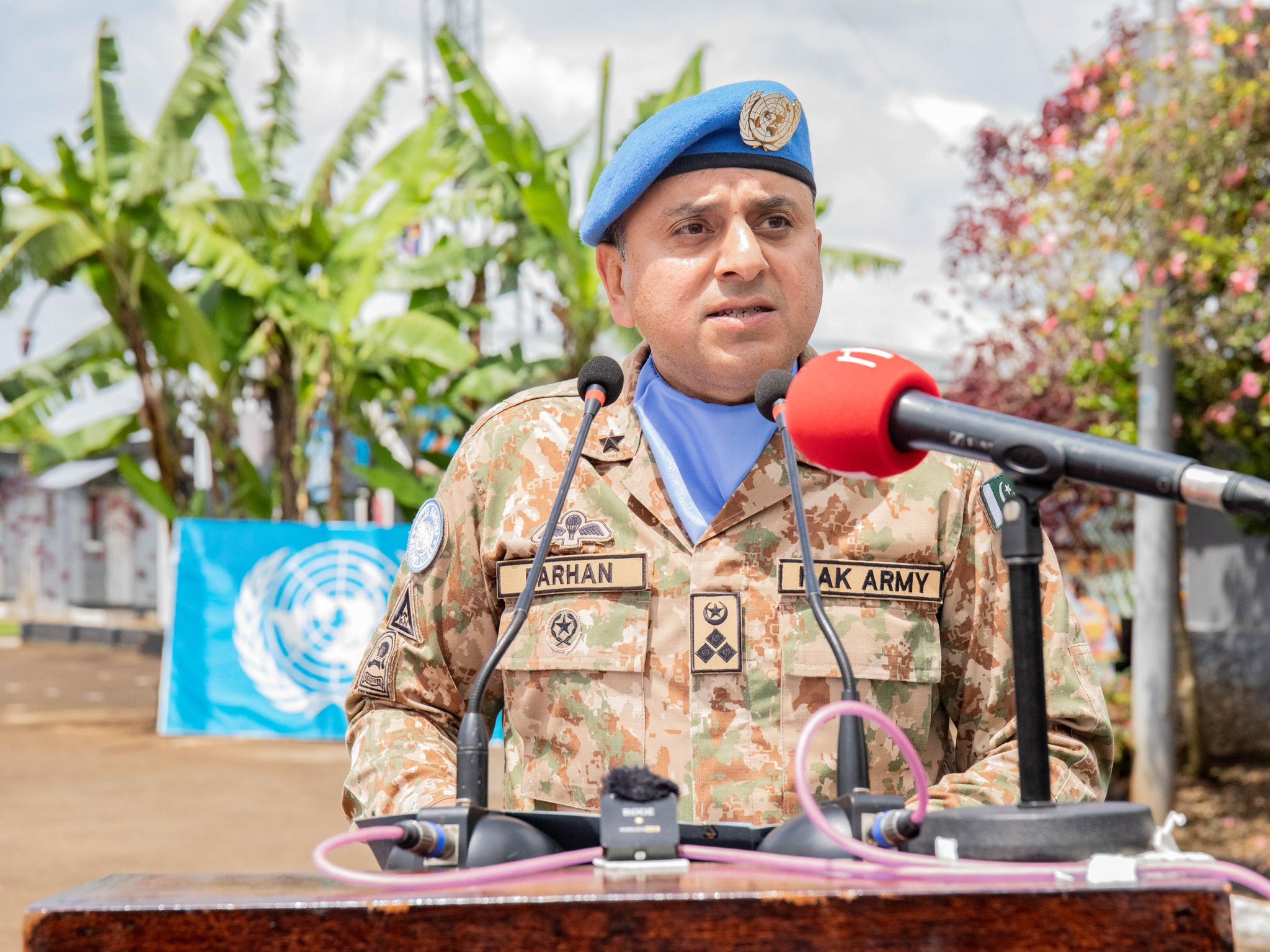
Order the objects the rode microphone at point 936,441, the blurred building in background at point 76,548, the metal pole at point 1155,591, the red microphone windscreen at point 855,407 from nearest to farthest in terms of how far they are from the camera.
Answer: the rode microphone at point 936,441 → the red microphone windscreen at point 855,407 → the metal pole at point 1155,591 → the blurred building in background at point 76,548

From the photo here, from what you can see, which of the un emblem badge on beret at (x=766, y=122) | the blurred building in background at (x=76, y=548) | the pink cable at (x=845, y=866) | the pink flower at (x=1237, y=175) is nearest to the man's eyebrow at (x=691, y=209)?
the un emblem badge on beret at (x=766, y=122)

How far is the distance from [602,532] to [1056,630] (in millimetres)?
696

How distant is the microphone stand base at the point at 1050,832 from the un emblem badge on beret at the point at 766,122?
121 centimetres

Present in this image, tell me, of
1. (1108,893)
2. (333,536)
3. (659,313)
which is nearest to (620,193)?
(659,313)

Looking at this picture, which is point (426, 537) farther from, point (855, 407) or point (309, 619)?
point (309, 619)

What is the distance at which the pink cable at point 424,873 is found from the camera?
3.65 feet

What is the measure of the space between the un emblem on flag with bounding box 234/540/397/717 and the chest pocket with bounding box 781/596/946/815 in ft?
27.2

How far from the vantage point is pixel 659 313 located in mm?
2141

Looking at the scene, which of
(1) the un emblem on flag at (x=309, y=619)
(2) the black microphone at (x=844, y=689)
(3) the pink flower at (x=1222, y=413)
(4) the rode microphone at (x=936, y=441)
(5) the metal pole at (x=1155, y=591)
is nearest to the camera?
(4) the rode microphone at (x=936, y=441)

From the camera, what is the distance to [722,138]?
2.10 meters

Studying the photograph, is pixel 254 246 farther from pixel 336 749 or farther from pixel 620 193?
pixel 620 193

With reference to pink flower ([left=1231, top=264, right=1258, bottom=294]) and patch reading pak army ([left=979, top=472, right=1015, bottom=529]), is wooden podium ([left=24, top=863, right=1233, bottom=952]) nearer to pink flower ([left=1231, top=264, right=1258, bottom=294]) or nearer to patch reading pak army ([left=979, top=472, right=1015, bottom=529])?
patch reading pak army ([left=979, top=472, right=1015, bottom=529])

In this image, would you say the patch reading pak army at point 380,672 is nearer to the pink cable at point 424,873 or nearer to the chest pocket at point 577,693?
the chest pocket at point 577,693

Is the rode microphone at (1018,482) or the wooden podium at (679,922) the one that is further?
the rode microphone at (1018,482)
